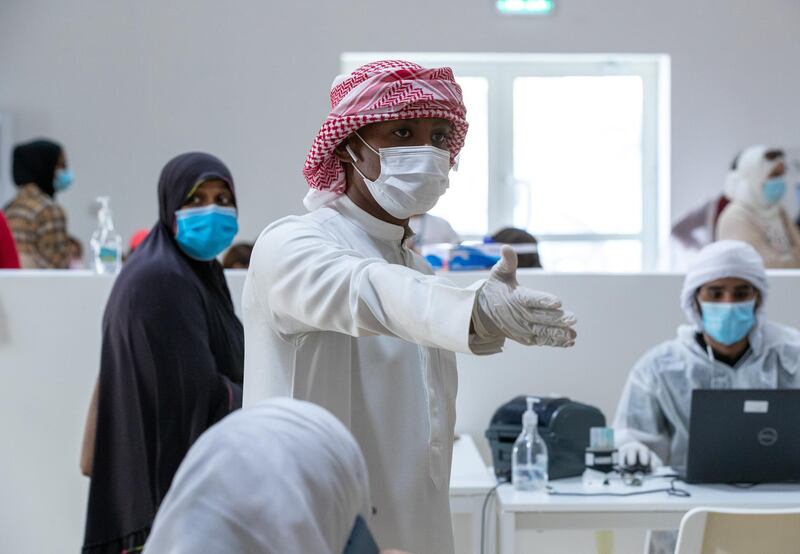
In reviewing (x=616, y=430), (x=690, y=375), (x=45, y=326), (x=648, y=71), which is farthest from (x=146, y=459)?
(x=648, y=71)

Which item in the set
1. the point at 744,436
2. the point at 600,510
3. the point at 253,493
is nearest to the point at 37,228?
the point at 600,510

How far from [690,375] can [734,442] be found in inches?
16.1

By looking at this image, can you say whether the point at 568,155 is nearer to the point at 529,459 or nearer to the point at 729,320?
the point at 729,320

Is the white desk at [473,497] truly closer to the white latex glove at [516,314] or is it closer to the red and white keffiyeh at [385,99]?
the red and white keffiyeh at [385,99]

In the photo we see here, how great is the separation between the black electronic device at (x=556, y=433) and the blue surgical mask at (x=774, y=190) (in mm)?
2667

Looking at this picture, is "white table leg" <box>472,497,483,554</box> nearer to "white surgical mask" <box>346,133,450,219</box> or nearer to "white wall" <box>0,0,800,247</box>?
"white surgical mask" <box>346,133,450,219</box>

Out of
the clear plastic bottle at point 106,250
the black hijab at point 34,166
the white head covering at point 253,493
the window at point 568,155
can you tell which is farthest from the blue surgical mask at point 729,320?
the window at point 568,155

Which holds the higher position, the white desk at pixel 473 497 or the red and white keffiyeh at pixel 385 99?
the red and white keffiyeh at pixel 385 99

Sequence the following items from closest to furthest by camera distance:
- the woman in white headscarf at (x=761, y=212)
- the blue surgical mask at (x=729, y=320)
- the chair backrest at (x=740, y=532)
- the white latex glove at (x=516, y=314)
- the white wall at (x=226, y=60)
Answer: the white latex glove at (x=516, y=314), the chair backrest at (x=740, y=532), the blue surgical mask at (x=729, y=320), the woman in white headscarf at (x=761, y=212), the white wall at (x=226, y=60)

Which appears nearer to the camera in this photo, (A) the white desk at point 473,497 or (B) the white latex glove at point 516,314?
(B) the white latex glove at point 516,314

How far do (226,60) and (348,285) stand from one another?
18.8 ft

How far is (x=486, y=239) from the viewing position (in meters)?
4.25

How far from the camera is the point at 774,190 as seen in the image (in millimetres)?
5508

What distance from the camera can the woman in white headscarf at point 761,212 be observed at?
16.5 feet
